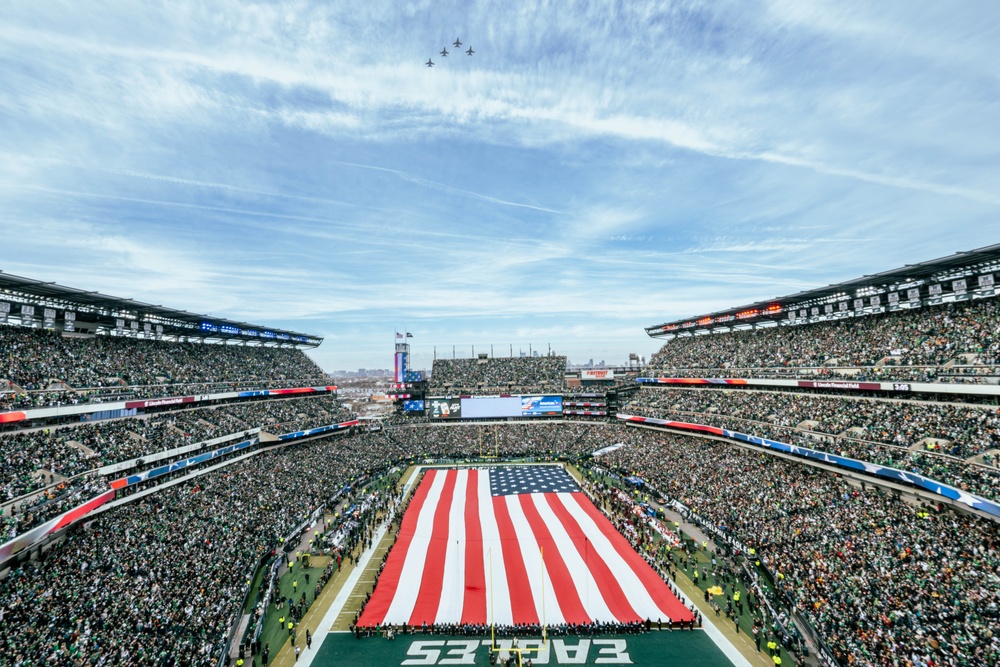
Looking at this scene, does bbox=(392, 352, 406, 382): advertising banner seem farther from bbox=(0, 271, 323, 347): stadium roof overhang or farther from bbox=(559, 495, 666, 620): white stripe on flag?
bbox=(559, 495, 666, 620): white stripe on flag

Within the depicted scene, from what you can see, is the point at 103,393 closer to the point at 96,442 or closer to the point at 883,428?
the point at 96,442

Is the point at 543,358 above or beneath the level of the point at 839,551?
above

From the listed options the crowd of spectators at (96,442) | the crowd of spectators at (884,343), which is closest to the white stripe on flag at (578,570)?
the crowd of spectators at (884,343)

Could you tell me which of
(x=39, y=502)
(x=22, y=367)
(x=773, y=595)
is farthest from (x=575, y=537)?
(x=22, y=367)

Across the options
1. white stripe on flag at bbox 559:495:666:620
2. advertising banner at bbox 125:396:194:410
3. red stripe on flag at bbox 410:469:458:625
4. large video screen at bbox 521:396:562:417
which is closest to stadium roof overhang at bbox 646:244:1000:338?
large video screen at bbox 521:396:562:417

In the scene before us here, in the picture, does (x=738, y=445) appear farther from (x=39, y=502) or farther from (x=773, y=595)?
(x=39, y=502)

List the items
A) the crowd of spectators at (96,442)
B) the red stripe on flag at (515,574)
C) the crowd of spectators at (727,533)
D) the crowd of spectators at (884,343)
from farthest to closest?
the crowd of spectators at (884,343)
the red stripe on flag at (515,574)
the crowd of spectators at (96,442)
the crowd of spectators at (727,533)

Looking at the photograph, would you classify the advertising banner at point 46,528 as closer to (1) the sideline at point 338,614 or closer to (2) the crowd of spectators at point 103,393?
(2) the crowd of spectators at point 103,393
